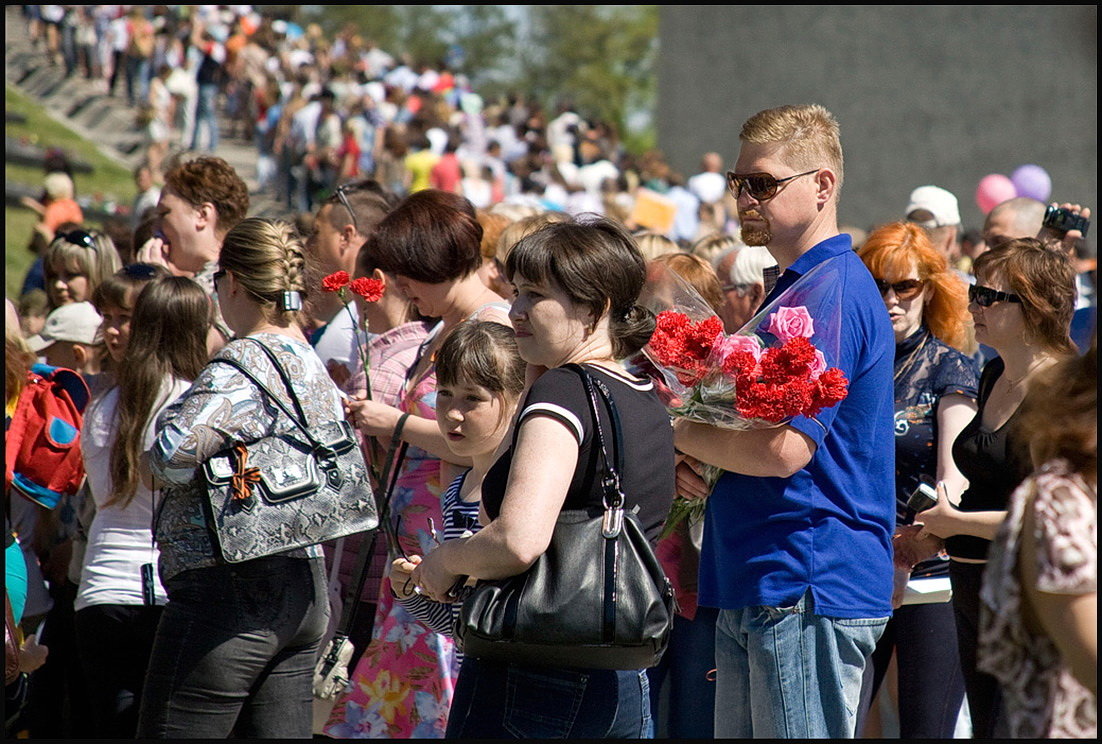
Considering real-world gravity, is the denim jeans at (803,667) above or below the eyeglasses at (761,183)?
below

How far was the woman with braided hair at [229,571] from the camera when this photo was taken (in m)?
3.51

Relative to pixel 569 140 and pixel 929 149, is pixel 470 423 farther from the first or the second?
pixel 929 149

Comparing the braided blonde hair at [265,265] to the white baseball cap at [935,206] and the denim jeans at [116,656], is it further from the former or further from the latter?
the white baseball cap at [935,206]

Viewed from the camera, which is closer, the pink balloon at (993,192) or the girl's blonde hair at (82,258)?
the girl's blonde hair at (82,258)

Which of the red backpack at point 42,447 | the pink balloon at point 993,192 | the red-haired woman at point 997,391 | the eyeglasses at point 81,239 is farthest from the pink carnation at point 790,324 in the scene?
the pink balloon at point 993,192

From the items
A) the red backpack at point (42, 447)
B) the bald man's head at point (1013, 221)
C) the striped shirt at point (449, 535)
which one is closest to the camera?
the striped shirt at point (449, 535)

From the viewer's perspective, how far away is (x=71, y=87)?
29.0 meters

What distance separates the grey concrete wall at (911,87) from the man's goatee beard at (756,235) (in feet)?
59.6

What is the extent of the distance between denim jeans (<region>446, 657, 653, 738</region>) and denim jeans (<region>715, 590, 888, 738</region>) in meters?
0.37

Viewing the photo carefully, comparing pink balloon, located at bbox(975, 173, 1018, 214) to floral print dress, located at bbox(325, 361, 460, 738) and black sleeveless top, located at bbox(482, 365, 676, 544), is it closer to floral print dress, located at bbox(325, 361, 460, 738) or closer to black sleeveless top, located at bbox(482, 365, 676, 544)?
floral print dress, located at bbox(325, 361, 460, 738)

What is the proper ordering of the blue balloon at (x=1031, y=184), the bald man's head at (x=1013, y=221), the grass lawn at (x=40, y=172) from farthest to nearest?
1. the grass lawn at (x=40, y=172)
2. the blue balloon at (x=1031, y=184)
3. the bald man's head at (x=1013, y=221)

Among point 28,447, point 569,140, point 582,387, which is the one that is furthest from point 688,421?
point 569,140

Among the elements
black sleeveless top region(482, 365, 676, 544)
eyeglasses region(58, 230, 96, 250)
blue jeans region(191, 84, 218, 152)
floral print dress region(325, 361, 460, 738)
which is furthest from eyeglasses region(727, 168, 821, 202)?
blue jeans region(191, 84, 218, 152)

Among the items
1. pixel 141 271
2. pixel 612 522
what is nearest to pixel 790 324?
pixel 612 522
